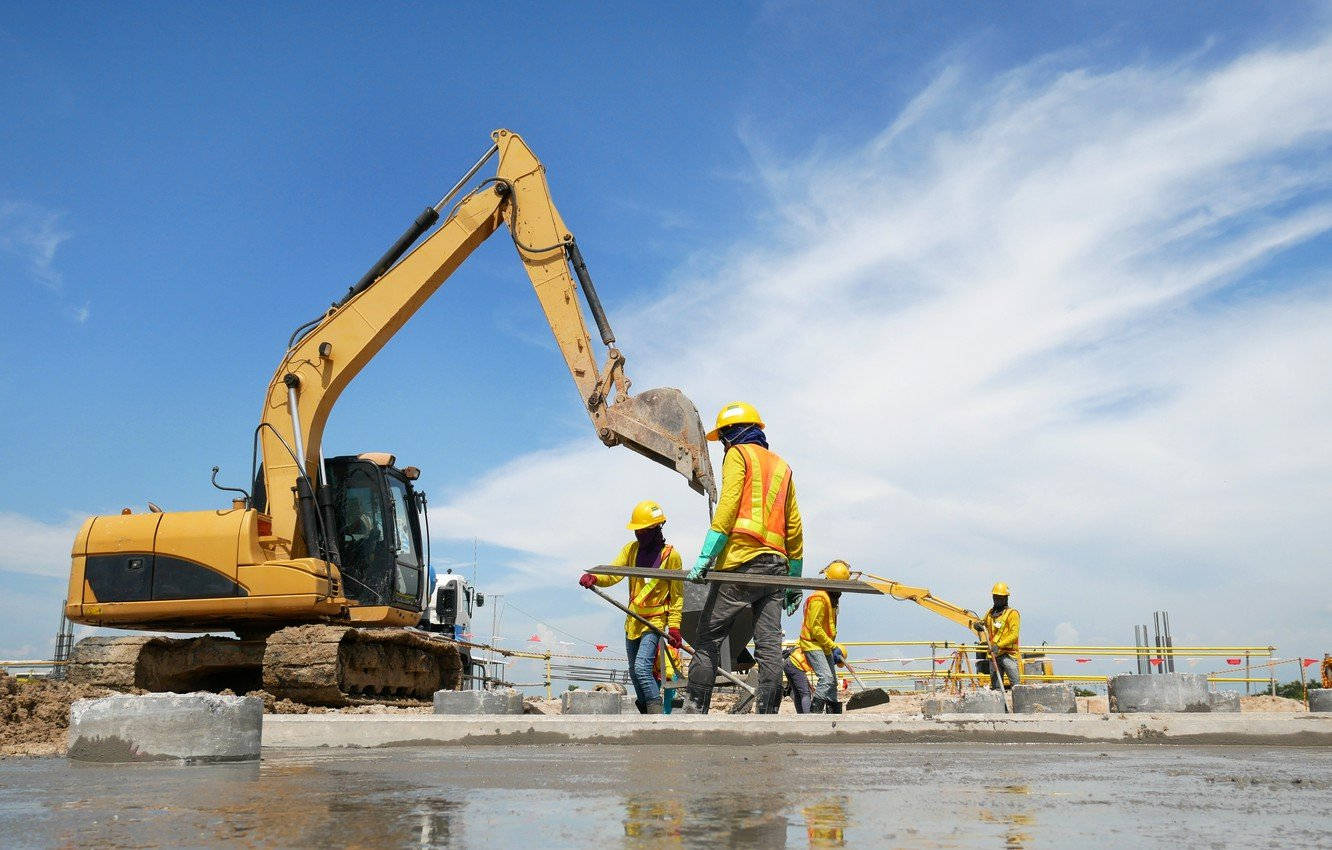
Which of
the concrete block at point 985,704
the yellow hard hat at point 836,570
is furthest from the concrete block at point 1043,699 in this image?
the yellow hard hat at point 836,570

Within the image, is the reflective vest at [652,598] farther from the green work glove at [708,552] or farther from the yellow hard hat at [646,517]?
the green work glove at [708,552]

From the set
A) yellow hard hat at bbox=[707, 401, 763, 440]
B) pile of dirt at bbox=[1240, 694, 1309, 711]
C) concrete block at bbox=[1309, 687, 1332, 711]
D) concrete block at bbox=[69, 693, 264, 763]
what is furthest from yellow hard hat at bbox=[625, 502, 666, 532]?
pile of dirt at bbox=[1240, 694, 1309, 711]

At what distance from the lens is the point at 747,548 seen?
7000mm

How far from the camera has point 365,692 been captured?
41.4 ft

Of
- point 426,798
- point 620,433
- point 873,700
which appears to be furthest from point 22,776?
point 873,700

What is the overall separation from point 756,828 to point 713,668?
4.65 meters

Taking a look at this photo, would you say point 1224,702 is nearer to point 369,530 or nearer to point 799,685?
point 799,685

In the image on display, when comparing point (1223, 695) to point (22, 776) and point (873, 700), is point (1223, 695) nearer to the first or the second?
point (873, 700)

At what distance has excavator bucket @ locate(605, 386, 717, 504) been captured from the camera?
1054cm

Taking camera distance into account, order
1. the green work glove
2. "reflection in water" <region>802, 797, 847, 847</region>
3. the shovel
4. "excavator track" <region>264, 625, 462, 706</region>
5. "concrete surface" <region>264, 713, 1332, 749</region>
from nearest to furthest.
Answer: "reflection in water" <region>802, 797, 847, 847</region>, "concrete surface" <region>264, 713, 1332, 749</region>, the green work glove, "excavator track" <region>264, 625, 462, 706</region>, the shovel

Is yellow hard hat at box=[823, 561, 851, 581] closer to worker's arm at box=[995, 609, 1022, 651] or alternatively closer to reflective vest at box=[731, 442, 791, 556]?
worker's arm at box=[995, 609, 1022, 651]

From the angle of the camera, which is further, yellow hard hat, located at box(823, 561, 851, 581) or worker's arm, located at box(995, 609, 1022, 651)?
worker's arm, located at box(995, 609, 1022, 651)

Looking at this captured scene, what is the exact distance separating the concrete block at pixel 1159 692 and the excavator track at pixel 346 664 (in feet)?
24.2

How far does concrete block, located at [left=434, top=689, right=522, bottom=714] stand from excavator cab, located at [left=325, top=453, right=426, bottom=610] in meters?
2.33
